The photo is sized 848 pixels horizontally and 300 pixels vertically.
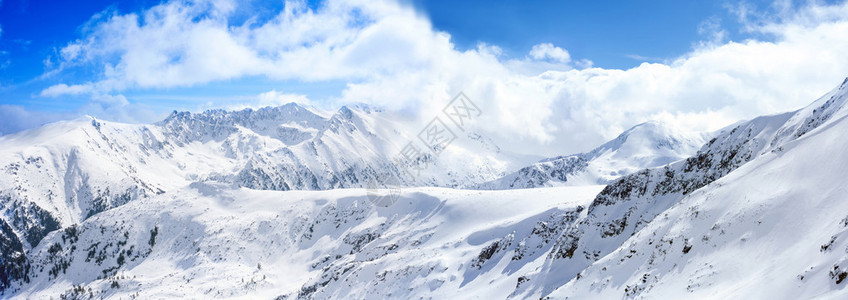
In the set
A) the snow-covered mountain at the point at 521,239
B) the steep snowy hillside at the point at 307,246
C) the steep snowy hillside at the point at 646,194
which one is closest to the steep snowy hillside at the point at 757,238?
the snow-covered mountain at the point at 521,239

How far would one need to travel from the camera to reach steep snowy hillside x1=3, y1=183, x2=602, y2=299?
274ft

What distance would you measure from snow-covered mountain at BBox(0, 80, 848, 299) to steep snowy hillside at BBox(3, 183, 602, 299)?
1.82ft

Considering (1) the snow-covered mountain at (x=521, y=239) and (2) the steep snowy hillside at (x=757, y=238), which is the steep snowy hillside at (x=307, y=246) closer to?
(1) the snow-covered mountain at (x=521, y=239)

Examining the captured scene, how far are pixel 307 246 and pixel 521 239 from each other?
337ft

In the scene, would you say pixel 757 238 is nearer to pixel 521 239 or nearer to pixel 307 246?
pixel 521 239

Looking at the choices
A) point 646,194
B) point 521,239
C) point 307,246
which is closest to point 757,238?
point 646,194

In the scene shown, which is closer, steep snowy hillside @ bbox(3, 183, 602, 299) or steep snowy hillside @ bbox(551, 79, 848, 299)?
steep snowy hillside @ bbox(551, 79, 848, 299)

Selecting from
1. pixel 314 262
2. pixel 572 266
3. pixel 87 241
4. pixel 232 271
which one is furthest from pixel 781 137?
pixel 87 241

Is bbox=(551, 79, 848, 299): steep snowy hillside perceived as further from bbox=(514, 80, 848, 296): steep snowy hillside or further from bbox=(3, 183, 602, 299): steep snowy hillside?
A: bbox=(3, 183, 602, 299): steep snowy hillside

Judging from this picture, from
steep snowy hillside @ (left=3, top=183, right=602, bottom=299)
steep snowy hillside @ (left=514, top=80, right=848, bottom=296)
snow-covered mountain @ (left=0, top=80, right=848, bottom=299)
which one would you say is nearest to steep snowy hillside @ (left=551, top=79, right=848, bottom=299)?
snow-covered mountain @ (left=0, top=80, right=848, bottom=299)

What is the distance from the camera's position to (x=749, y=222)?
3222cm

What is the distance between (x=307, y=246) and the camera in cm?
16300

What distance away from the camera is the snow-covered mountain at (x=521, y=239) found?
2963 centimetres

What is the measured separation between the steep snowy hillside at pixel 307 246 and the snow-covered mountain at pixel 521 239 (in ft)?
1.82
